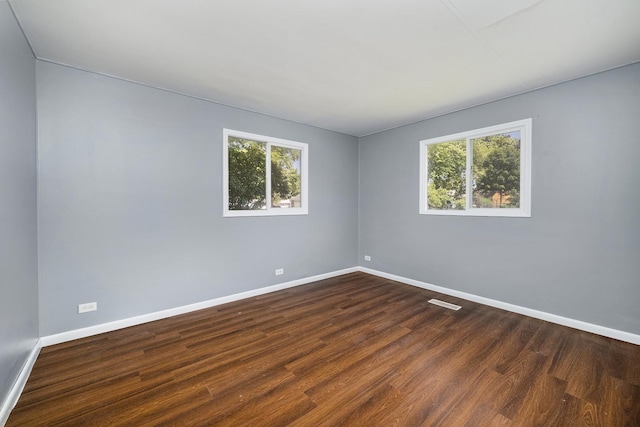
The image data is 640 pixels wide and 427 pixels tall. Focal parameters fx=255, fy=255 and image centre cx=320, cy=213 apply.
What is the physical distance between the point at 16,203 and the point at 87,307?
4.10 feet

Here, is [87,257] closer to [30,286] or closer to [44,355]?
[30,286]

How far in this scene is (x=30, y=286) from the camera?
2105 millimetres

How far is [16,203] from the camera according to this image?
182 cm

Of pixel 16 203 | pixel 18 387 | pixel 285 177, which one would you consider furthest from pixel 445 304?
pixel 16 203

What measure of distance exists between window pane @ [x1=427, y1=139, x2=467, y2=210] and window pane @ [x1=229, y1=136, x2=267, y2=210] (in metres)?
2.62

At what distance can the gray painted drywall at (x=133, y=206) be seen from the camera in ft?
7.88

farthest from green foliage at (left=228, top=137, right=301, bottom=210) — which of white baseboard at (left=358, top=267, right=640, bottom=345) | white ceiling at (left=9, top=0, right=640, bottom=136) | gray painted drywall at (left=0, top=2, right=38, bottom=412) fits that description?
white baseboard at (left=358, top=267, right=640, bottom=345)

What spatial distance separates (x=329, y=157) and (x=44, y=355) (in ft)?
13.7

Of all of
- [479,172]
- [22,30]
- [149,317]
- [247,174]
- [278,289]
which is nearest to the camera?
[22,30]

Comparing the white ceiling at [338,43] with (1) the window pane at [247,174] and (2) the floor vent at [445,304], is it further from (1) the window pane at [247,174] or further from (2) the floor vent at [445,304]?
(2) the floor vent at [445,304]

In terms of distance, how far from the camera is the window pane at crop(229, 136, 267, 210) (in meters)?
3.56

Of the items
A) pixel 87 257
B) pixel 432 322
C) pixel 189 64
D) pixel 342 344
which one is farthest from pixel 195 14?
pixel 432 322

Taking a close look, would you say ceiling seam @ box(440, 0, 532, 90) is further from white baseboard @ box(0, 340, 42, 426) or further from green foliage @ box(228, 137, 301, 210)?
white baseboard @ box(0, 340, 42, 426)

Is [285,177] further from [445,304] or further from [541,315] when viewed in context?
[541,315]
